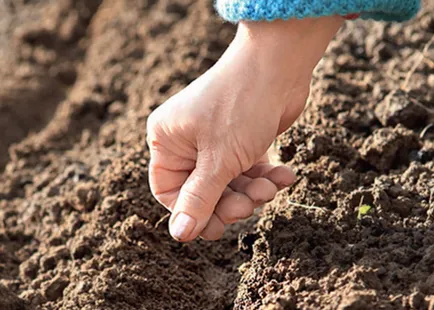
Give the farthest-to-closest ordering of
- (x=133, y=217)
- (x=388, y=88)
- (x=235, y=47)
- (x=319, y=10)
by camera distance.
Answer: (x=388, y=88), (x=133, y=217), (x=235, y=47), (x=319, y=10)

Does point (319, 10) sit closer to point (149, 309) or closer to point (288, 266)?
point (288, 266)

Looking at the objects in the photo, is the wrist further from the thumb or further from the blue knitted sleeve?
the thumb

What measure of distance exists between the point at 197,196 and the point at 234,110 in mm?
227

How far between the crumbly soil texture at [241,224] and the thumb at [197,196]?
24 centimetres

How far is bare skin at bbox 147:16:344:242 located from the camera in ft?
5.98

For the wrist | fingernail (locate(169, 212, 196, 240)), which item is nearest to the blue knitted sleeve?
the wrist

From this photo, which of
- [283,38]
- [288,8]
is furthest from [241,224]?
[288,8]

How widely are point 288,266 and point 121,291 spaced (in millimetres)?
478

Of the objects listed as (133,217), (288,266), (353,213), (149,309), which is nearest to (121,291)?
(149,309)

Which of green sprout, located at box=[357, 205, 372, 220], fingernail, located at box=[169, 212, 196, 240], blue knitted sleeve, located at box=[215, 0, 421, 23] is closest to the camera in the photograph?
blue knitted sleeve, located at box=[215, 0, 421, 23]

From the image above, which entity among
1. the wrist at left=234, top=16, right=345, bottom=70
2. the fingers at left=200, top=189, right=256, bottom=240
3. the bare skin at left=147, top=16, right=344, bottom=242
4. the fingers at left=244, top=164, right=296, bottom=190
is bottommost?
the fingers at left=200, top=189, right=256, bottom=240

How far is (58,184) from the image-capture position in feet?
9.05

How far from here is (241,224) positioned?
2.40 m

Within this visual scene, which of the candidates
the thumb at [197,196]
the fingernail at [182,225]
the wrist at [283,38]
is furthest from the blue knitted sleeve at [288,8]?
the fingernail at [182,225]
